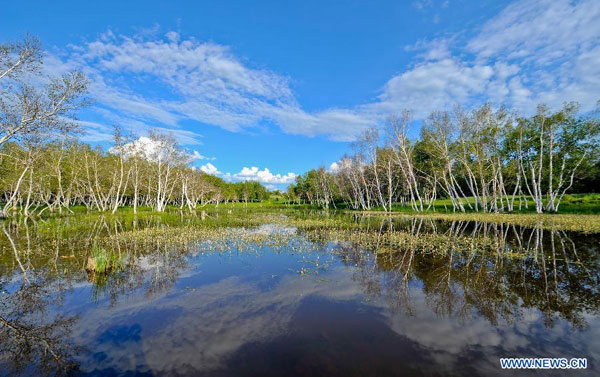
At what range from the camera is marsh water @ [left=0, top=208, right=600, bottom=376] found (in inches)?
218

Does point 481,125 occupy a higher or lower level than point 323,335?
higher

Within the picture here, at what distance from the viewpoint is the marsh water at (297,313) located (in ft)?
18.2

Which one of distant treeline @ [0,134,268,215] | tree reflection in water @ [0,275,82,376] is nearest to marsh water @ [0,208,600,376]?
tree reflection in water @ [0,275,82,376]

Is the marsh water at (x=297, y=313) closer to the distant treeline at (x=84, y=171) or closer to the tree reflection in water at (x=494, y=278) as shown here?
the tree reflection in water at (x=494, y=278)

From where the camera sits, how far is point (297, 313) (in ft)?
26.2

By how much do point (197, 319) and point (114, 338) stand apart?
195 centimetres

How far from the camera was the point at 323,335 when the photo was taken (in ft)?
21.6

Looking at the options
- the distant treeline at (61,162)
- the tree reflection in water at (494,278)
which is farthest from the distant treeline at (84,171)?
the tree reflection in water at (494,278)

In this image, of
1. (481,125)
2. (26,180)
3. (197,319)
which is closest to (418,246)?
(197,319)

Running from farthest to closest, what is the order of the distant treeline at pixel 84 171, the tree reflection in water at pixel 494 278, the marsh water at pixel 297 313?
the distant treeline at pixel 84 171
the tree reflection in water at pixel 494 278
the marsh water at pixel 297 313

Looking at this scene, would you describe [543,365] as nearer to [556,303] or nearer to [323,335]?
[556,303]

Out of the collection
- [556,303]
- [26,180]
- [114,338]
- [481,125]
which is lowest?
[114,338]

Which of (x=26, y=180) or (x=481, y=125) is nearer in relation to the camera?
(x=481, y=125)

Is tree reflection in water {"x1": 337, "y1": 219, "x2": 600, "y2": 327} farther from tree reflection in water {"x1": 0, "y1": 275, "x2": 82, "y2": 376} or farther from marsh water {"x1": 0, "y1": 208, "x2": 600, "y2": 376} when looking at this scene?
tree reflection in water {"x1": 0, "y1": 275, "x2": 82, "y2": 376}
